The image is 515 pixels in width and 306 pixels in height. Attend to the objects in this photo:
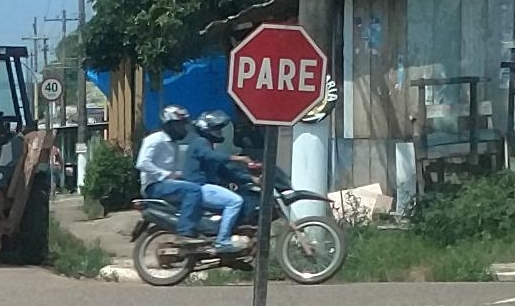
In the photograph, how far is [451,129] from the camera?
18484 mm

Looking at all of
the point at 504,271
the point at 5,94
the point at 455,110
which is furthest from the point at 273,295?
the point at 455,110

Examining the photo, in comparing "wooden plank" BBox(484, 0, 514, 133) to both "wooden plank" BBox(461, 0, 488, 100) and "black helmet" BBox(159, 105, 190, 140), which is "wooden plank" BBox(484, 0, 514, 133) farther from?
"black helmet" BBox(159, 105, 190, 140)

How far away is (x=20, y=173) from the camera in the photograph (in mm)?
15625

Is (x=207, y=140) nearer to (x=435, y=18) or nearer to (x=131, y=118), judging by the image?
(x=435, y=18)

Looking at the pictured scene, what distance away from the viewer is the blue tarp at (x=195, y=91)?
95.2 ft

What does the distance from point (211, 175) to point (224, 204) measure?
0.45 m

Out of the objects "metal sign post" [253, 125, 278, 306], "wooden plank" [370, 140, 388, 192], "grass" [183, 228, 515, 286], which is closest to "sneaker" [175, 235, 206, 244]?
"grass" [183, 228, 515, 286]

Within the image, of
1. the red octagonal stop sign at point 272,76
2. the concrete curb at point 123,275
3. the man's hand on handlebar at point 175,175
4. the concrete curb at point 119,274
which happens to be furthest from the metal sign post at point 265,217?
the concrete curb at point 119,274

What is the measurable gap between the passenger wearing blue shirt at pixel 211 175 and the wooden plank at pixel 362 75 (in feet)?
22.3

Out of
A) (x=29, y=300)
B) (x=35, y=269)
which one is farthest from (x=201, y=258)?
(x=35, y=269)

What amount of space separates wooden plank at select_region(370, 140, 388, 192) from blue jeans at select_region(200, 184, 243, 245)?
22.6 ft

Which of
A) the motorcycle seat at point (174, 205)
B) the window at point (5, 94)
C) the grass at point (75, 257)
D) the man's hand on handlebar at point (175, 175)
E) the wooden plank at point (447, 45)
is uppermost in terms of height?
the wooden plank at point (447, 45)

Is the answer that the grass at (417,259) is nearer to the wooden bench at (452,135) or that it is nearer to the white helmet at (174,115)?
the white helmet at (174,115)

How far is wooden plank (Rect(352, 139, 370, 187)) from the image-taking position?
19.5 m
